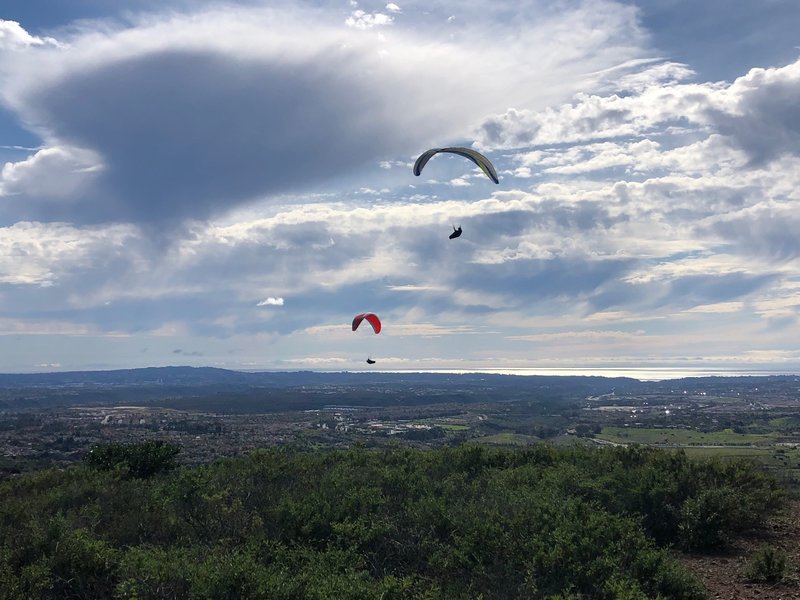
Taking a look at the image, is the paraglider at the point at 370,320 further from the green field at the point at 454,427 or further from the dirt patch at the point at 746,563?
the green field at the point at 454,427

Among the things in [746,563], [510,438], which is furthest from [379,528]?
[510,438]

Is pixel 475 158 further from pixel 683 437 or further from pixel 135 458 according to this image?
pixel 683 437

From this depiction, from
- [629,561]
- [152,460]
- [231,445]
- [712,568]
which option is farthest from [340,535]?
[231,445]

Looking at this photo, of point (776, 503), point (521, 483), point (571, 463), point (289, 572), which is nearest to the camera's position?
point (289, 572)

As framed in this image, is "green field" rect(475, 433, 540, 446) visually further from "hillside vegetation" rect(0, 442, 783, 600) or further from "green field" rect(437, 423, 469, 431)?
"hillside vegetation" rect(0, 442, 783, 600)

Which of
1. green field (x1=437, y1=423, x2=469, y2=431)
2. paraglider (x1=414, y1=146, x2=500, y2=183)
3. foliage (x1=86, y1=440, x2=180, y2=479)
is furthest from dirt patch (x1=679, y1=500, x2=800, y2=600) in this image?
green field (x1=437, y1=423, x2=469, y2=431)

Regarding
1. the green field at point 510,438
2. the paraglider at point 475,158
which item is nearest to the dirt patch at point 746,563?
the paraglider at point 475,158

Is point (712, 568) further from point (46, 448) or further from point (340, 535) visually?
point (46, 448)
